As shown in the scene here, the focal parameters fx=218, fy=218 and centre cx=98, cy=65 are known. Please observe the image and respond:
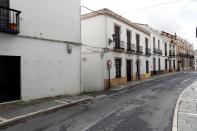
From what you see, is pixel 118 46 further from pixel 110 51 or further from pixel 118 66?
pixel 118 66

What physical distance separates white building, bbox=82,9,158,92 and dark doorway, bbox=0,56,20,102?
8014mm

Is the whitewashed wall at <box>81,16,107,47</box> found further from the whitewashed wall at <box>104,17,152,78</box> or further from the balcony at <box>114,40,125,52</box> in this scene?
the balcony at <box>114,40,125,52</box>

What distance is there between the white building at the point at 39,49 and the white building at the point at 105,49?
384cm

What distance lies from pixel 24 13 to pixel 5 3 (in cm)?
97

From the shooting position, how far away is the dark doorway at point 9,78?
31.9 feet

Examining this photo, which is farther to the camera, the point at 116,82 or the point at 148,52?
the point at 148,52

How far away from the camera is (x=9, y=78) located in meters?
10.0

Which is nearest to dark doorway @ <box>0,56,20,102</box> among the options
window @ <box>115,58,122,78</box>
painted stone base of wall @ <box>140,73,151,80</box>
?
window @ <box>115,58,122,78</box>

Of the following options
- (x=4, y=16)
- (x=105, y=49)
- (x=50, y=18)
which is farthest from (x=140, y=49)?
(x=4, y=16)

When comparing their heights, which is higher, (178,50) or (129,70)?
(178,50)

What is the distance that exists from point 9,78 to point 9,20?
103 inches

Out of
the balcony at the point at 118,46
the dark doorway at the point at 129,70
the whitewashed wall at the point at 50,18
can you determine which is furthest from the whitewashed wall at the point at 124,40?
the whitewashed wall at the point at 50,18

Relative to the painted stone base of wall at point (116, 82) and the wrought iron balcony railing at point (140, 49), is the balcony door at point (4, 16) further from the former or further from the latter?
the wrought iron balcony railing at point (140, 49)

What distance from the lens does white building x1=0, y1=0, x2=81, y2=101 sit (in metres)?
9.79
